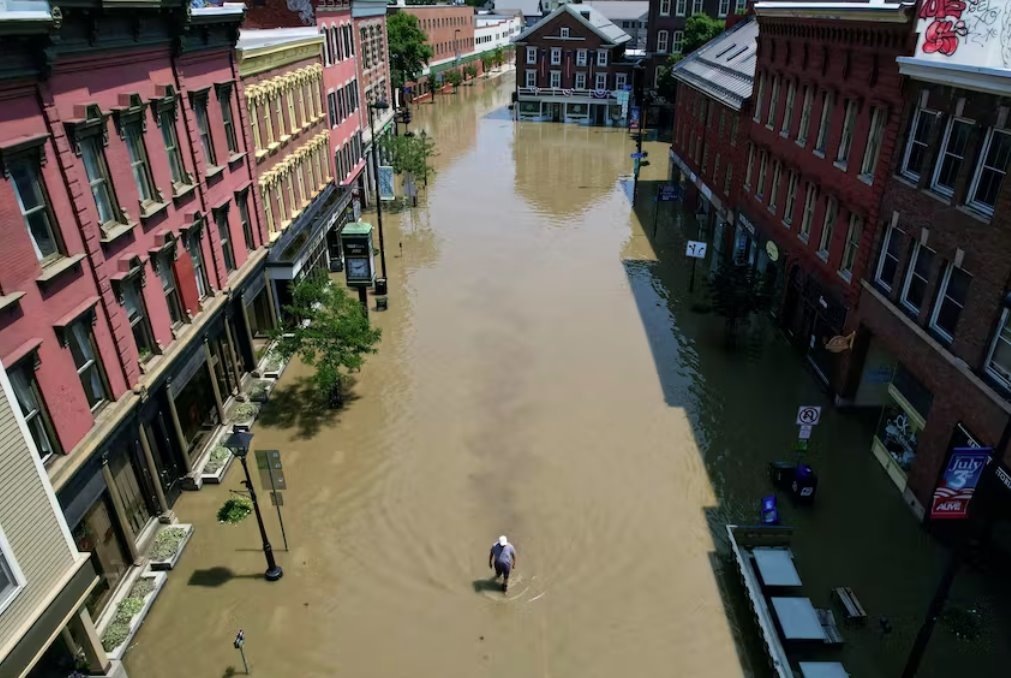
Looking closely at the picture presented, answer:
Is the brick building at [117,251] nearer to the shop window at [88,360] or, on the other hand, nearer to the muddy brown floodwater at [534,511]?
the shop window at [88,360]

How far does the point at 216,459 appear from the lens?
18.9 m

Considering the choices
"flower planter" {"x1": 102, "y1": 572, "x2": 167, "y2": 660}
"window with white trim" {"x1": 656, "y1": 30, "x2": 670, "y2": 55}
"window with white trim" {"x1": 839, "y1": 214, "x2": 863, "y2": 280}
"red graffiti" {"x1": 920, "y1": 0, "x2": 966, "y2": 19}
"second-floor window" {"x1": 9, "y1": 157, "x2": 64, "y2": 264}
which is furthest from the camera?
"window with white trim" {"x1": 656, "y1": 30, "x2": 670, "y2": 55}

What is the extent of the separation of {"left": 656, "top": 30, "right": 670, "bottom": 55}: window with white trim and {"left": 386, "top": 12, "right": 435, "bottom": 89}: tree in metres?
28.7

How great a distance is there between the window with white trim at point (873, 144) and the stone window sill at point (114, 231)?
20511mm

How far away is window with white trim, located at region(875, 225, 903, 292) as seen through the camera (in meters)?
18.8

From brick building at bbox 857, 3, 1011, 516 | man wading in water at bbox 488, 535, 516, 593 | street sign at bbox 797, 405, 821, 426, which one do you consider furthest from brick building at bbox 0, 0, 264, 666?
brick building at bbox 857, 3, 1011, 516

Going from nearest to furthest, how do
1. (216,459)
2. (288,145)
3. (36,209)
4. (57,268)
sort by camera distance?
(36,209)
(57,268)
(216,459)
(288,145)

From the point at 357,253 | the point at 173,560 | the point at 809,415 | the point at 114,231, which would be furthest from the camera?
the point at 357,253

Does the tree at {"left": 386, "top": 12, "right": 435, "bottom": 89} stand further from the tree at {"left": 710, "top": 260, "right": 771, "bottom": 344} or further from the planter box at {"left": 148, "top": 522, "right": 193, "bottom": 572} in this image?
the planter box at {"left": 148, "top": 522, "right": 193, "bottom": 572}

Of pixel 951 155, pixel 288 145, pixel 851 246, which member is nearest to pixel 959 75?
pixel 951 155

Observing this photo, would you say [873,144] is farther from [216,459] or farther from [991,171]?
[216,459]

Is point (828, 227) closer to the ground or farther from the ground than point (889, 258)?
closer to the ground

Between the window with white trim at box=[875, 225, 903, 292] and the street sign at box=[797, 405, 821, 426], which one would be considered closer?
the street sign at box=[797, 405, 821, 426]

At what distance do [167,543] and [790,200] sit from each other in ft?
81.1
